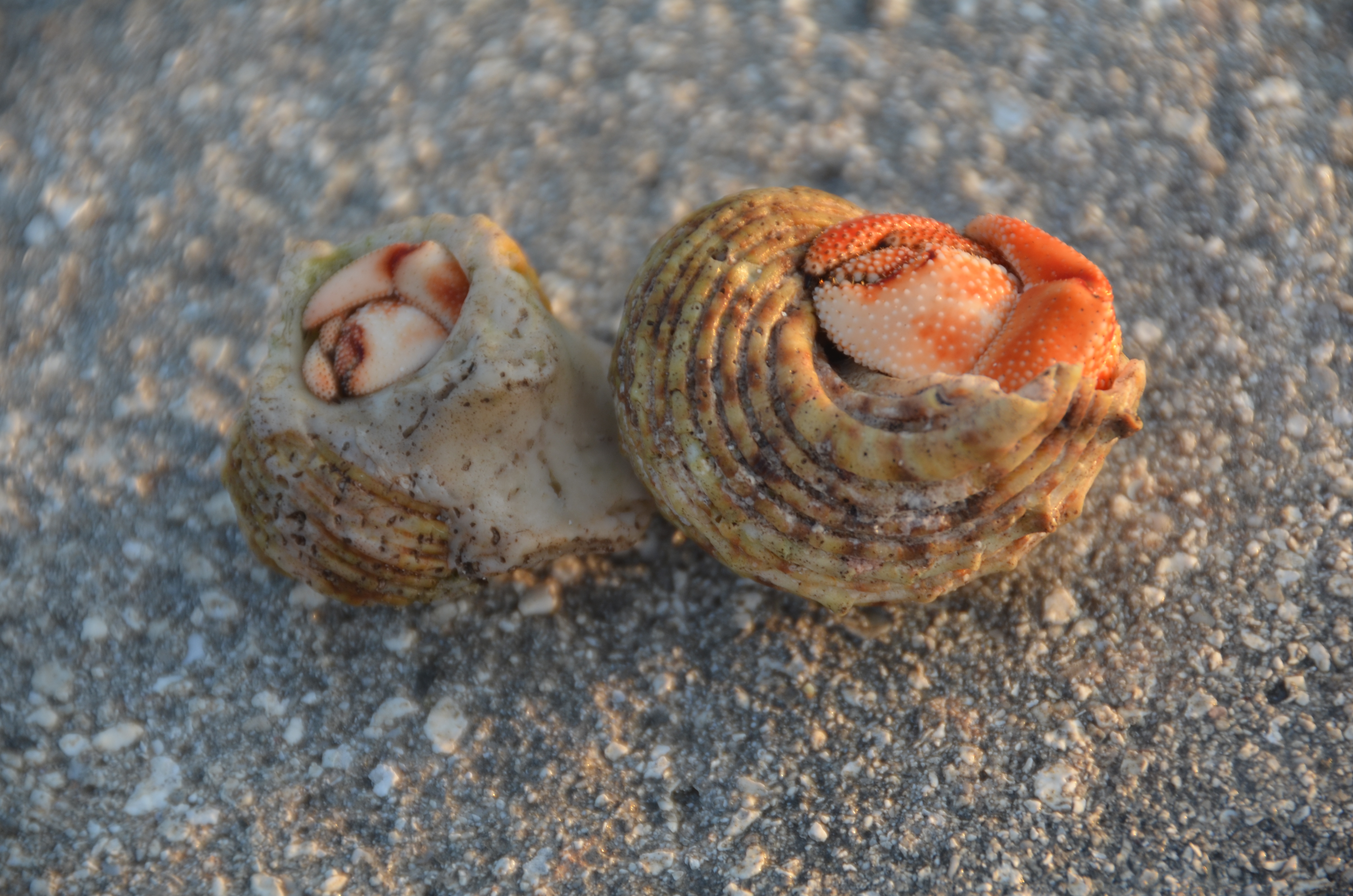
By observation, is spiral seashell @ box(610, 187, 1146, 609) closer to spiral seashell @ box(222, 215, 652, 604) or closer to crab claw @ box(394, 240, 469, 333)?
spiral seashell @ box(222, 215, 652, 604)

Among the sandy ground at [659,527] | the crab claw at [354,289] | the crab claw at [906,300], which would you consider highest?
the crab claw at [906,300]

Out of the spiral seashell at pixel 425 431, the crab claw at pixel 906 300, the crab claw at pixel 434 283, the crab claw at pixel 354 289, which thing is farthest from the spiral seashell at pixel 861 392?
the crab claw at pixel 354 289

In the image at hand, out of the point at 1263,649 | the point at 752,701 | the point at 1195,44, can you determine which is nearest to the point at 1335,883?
the point at 1263,649

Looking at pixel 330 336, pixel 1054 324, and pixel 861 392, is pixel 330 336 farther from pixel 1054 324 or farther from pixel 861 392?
pixel 1054 324

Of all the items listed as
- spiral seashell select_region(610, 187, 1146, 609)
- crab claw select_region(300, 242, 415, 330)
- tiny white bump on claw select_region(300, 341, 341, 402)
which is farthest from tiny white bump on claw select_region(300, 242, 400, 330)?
spiral seashell select_region(610, 187, 1146, 609)

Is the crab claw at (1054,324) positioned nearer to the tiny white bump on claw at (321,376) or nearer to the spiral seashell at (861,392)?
the spiral seashell at (861,392)
